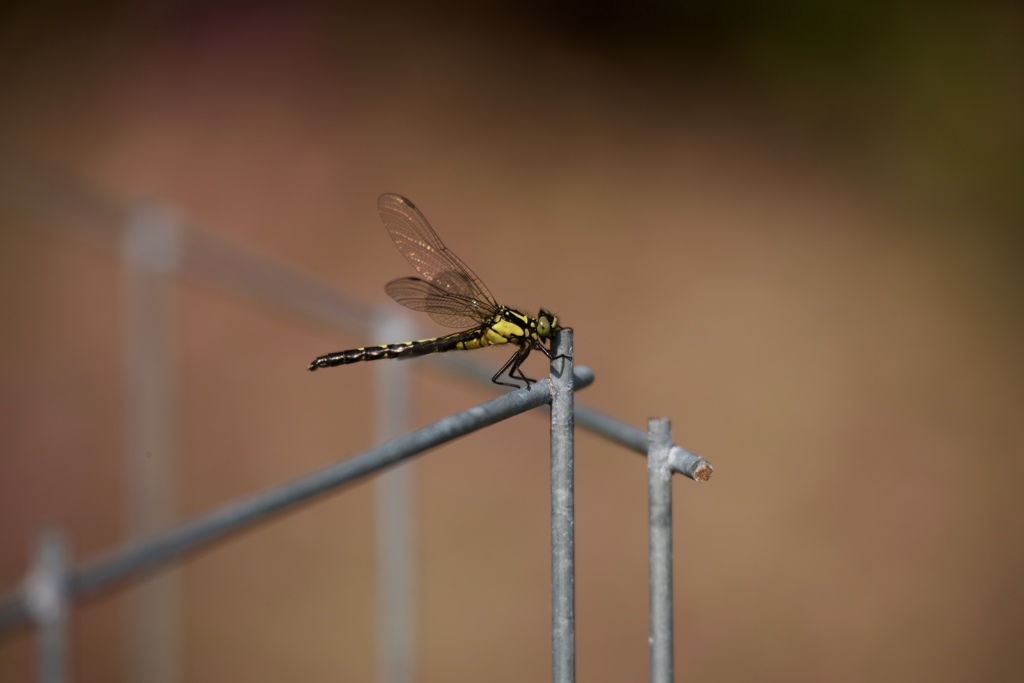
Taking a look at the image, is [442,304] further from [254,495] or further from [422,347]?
[254,495]

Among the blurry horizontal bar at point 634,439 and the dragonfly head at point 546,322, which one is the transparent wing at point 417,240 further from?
the blurry horizontal bar at point 634,439

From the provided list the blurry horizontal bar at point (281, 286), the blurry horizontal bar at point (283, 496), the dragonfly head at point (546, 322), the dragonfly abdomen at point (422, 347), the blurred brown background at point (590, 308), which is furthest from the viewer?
the blurred brown background at point (590, 308)

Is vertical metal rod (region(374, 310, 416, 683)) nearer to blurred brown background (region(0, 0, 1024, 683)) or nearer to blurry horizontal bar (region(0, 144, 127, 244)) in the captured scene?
blurry horizontal bar (region(0, 144, 127, 244))

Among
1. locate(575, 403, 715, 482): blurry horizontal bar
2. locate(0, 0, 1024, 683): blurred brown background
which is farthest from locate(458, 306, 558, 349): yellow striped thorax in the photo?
locate(0, 0, 1024, 683): blurred brown background

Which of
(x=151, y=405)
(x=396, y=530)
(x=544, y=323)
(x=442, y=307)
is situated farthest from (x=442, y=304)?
(x=151, y=405)

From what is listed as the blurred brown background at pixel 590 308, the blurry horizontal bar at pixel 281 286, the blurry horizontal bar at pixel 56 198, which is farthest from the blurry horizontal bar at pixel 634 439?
the blurred brown background at pixel 590 308

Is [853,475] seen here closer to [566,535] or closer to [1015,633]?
[1015,633]
